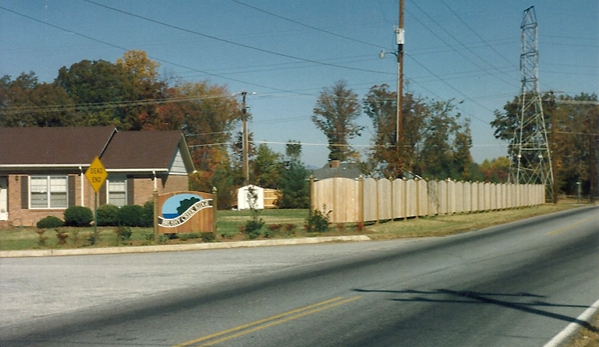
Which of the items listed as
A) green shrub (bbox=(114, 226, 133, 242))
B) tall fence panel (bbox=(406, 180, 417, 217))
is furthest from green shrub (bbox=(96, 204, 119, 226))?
tall fence panel (bbox=(406, 180, 417, 217))

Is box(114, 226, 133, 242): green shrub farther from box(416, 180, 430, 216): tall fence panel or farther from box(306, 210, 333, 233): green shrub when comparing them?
box(416, 180, 430, 216): tall fence panel

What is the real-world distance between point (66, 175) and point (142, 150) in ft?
13.0

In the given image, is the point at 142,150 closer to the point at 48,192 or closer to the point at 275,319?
the point at 48,192

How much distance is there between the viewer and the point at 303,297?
11469mm

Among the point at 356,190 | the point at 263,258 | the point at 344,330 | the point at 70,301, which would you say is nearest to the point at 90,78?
the point at 356,190

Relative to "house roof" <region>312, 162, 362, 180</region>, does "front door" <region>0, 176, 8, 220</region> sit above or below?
below

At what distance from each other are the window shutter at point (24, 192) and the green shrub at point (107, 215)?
485cm

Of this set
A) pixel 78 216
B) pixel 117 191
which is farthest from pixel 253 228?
pixel 117 191

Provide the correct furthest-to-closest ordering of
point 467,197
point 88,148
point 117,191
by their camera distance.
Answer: point 467,197, point 88,148, point 117,191

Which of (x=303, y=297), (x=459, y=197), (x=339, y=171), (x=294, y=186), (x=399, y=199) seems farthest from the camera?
(x=339, y=171)

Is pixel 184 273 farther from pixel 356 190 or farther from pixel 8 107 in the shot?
pixel 8 107

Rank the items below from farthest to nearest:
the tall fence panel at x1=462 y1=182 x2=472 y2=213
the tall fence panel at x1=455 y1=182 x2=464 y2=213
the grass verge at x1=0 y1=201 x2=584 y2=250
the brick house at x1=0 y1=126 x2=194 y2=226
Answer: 1. the tall fence panel at x1=462 y1=182 x2=472 y2=213
2. the tall fence panel at x1=455 y1=182 x2=464 y2=213
3. the brick house at x1=0 y1=126 x2=194 y2=226
4. the grass verge at x1=0 y1=201 x2=584 y2=250

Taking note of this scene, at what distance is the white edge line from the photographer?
26.8 ft

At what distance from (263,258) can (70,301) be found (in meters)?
6.81
